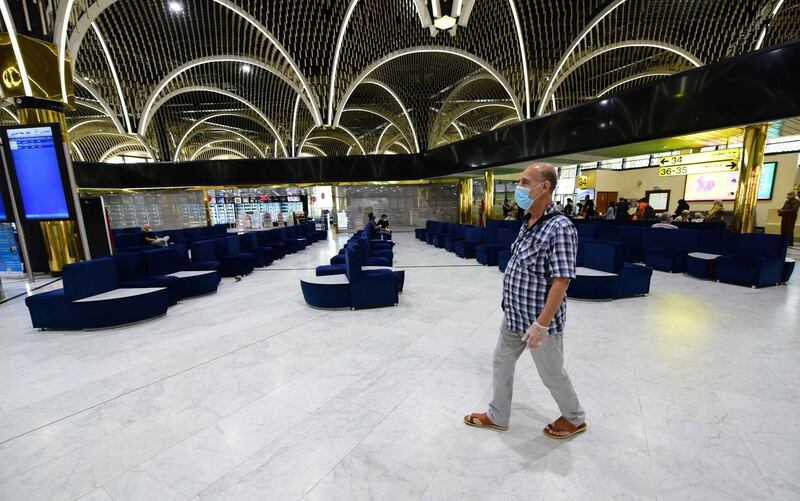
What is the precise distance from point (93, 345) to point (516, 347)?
5.30 meters

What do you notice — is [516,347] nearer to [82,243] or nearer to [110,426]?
[110,426]

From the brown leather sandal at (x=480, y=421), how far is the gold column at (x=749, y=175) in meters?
8.93

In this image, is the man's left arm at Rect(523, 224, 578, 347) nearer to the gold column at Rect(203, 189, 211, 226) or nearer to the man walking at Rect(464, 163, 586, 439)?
the man walking at Rect(464, 163, 586, 439)

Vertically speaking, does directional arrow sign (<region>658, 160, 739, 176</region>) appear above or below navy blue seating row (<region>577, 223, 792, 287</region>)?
above

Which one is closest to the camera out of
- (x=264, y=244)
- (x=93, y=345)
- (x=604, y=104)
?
(x=93, y=345)

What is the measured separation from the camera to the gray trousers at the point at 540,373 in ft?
6.53

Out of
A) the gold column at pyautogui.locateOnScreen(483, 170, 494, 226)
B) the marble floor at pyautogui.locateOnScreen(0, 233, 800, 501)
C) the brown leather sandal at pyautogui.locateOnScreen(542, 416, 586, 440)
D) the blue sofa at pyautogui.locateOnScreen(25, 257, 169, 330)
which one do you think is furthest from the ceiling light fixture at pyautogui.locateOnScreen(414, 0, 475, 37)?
the gold column at pyautogui.locateOnScreen(483, 170, 494, 226)

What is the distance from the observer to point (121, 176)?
650 inches

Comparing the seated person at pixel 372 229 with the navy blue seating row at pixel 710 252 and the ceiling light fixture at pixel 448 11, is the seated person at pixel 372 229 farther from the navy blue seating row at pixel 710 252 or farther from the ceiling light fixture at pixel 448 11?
the navy blue seating row at pixel 710 252

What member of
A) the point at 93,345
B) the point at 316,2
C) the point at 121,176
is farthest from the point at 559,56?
the point at 121,176

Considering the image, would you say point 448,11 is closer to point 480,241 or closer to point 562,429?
point 480,241

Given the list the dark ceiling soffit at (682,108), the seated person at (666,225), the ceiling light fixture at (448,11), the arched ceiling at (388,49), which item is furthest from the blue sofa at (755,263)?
the arched ceiling at (388,49)

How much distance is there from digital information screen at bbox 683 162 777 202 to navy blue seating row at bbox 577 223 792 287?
9.53 m

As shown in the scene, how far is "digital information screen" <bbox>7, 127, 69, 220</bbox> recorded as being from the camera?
17.4ft
